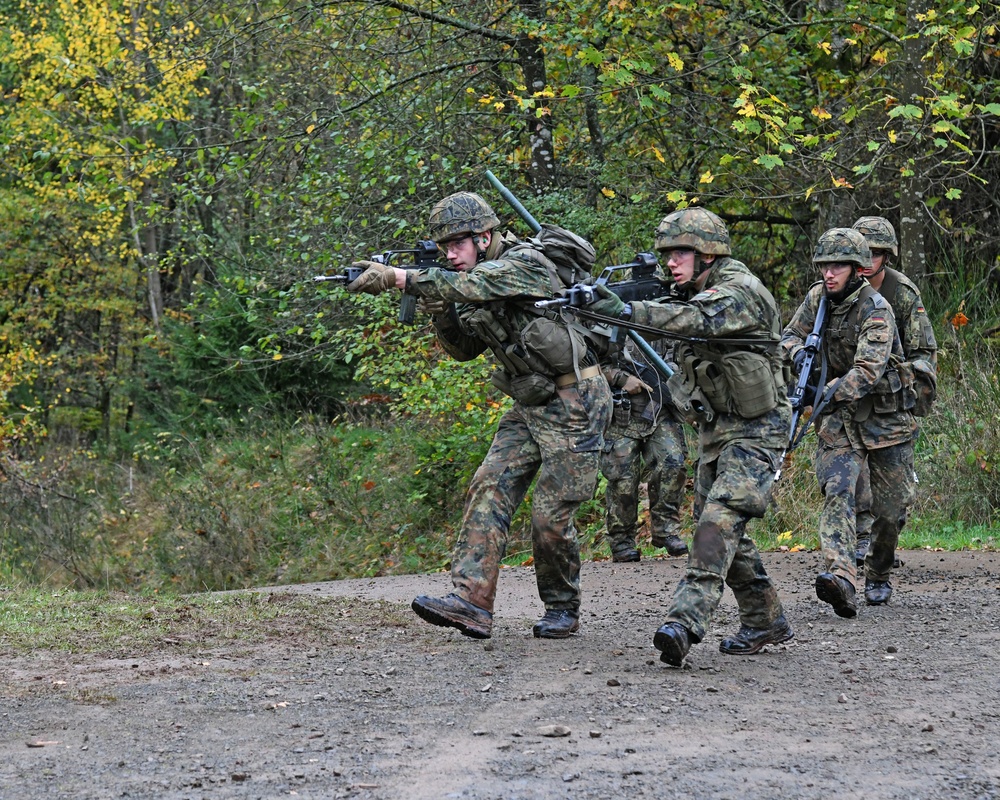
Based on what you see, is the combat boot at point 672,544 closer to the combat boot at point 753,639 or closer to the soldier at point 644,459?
the soldier at point 644,459

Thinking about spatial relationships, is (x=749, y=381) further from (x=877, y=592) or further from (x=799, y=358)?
(x=877, y=592)

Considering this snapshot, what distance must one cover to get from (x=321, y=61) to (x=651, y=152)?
4.08 meters

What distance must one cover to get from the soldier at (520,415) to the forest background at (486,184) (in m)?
5.04

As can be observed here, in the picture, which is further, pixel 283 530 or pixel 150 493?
pixel 150 493

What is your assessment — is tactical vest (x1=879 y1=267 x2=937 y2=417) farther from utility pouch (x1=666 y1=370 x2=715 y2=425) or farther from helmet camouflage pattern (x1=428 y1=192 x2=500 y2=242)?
helmet camouflage pattern (x1=428 y1=192 x2=500 y2=242)

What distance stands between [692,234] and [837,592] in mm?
2400

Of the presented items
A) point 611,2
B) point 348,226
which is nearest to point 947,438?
point 611,2

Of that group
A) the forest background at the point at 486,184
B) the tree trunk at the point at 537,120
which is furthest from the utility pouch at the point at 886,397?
the tree trunk at the point at 537,120

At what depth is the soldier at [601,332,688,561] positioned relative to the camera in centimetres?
1076

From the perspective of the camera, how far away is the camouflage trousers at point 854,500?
773 centimetres

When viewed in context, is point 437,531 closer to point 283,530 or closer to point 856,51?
point 283,530

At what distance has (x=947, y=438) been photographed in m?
12.2

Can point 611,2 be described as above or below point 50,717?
above

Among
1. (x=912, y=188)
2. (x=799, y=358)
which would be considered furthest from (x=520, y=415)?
(x=912, y=188)
